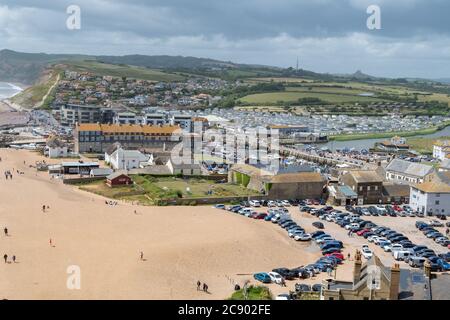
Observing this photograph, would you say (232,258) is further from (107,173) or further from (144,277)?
(107,173)

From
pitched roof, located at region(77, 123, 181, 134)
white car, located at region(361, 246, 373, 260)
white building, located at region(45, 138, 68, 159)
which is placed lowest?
white car, located at region(361, 246, 373, 260)

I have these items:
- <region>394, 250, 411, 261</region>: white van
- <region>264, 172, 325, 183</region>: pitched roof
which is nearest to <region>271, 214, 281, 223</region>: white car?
<region>264, 172, 325, 183</region>: pitched roof

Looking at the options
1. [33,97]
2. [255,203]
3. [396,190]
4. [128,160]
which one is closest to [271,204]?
[255,203]

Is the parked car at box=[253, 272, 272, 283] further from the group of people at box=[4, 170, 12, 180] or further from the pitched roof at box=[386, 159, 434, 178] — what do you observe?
the group of people at box=[4, 170, 12, 180]

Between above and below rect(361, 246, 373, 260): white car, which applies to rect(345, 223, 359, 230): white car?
above

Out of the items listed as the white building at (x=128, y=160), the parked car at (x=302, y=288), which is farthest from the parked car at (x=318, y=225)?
the white building at (x=128, y=160)

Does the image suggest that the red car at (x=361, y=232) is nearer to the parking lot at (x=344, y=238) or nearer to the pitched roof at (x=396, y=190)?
the parking lot at (x=344, y=238)

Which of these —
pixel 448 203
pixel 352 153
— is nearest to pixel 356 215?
pixel 448 203

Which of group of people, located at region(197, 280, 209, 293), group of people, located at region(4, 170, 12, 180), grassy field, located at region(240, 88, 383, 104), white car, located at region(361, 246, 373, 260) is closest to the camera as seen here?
group of people, located at region(197, 280, 209, 293)
